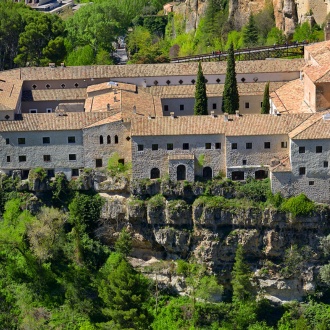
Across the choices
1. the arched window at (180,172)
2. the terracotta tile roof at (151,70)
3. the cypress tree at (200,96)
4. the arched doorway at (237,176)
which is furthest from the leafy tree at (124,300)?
the terracotta tile roof at (151,70)

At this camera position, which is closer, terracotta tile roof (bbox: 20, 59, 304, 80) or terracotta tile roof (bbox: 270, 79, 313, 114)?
terracotta tile roof (bbox: 270, 79, 313, 114)

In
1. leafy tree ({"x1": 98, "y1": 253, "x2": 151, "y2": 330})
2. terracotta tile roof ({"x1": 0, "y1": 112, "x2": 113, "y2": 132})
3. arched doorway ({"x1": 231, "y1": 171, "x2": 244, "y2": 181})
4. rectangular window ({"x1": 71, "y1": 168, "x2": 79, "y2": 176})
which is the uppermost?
terracotta tile roof ({"x1": 0, "y1": 112, "x2": 113, "y2": 132})

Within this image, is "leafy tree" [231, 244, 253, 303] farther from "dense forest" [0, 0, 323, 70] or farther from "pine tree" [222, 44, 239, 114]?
"dense forest" [0, 0, 323, 70]

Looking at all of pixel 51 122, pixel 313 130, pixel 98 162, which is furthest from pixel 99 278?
pixel 313 130

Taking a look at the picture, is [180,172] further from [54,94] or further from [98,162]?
[54,94]

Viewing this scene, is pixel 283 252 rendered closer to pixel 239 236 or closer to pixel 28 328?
pixel 239 236

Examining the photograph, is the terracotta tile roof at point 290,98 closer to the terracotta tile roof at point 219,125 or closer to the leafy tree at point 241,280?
the terracotta tile roof at point 219,125

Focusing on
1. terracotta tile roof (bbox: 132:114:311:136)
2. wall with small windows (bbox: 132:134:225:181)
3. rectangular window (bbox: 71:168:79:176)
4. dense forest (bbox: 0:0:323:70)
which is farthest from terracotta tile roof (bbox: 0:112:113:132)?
dense forest (bbox: 0:0:323:70)
